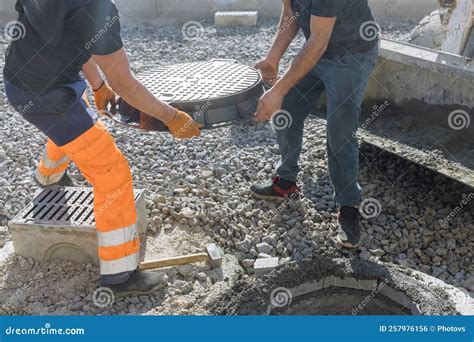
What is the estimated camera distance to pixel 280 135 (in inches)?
179

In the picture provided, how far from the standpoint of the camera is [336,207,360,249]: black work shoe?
420cm

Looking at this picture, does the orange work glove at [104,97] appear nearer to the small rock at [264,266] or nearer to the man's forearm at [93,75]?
the man's forearm at [93,75]

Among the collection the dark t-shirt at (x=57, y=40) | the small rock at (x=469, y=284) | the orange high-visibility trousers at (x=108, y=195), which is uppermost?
the dark t-shirt at (x=57, y=40)

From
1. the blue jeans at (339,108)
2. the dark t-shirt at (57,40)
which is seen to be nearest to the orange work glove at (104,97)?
the dark t-shirt at (57,40)

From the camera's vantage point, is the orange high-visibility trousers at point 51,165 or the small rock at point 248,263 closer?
the small rock at point 248,263

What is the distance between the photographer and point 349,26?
12.6 ft

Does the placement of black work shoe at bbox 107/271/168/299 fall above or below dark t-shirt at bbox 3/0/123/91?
below

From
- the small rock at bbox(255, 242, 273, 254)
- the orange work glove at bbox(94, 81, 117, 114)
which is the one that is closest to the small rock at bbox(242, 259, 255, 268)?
the small rock at bbox(255, 242, 273, 254)

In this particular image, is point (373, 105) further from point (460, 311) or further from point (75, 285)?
point (75, 285)

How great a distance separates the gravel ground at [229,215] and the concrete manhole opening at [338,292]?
245 millimetres

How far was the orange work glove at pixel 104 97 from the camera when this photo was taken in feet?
12.9

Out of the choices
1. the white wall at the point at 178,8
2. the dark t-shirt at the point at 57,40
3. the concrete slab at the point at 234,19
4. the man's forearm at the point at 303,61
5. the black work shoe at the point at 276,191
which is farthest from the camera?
the white wall at the point at 178,8

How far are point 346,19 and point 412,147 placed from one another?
5.24 ft

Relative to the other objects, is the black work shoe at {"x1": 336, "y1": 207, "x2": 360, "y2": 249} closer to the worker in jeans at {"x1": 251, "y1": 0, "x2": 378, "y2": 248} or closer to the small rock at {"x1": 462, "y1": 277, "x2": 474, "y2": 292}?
the worker in jeans at {"x1": 251, "y1": 0, "x2": 378, "y2": 248}
